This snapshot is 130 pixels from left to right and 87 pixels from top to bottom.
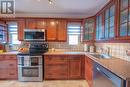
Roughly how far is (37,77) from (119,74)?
2.91 metres

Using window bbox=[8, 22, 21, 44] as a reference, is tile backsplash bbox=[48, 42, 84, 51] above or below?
below

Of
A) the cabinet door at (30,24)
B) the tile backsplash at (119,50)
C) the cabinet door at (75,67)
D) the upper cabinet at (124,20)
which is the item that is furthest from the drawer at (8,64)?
the upper cabinet at (124,20)

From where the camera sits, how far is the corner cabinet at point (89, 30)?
13.9ft

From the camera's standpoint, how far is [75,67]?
13.3 ft

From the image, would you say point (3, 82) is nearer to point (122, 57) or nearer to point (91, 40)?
point (91, 40)

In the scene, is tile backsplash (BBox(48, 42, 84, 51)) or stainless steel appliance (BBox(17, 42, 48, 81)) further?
tile backsplash (BBox(48, 42, 84, 51))

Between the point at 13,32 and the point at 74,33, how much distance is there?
2.22 meters

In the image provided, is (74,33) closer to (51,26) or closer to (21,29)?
(51,26)

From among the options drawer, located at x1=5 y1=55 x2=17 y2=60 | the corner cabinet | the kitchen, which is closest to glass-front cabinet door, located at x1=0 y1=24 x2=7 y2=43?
the kitchen

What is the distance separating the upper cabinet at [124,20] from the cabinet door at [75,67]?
1.96 m

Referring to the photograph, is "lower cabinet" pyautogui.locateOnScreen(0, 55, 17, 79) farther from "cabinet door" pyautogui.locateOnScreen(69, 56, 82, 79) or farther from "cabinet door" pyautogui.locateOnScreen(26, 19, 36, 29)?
"cabinet door" pyautogui.locateOnScreen(69, 56, 82, 79)

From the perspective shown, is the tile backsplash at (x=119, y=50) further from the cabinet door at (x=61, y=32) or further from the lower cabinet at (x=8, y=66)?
the lower cabinet at (x=8, y=66)

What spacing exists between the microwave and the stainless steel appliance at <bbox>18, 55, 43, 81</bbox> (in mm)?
642

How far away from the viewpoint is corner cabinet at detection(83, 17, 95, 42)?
167 inches
